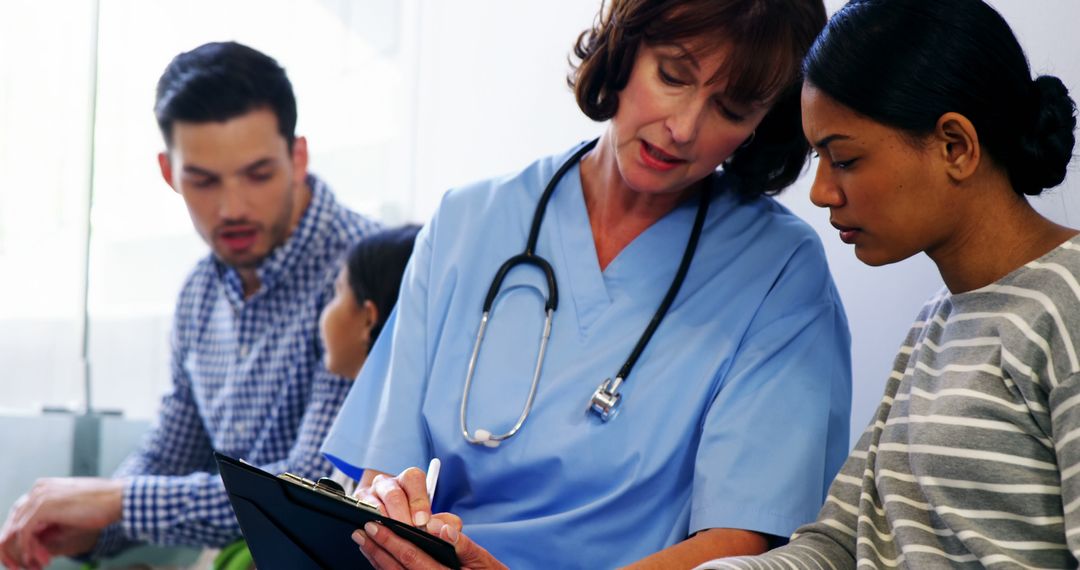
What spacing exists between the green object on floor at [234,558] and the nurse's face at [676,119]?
85cm

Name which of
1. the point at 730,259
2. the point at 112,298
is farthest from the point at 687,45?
the point at 112,298

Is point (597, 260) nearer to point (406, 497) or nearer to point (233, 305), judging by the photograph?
point (406, 497)

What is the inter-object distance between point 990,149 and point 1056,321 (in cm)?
16

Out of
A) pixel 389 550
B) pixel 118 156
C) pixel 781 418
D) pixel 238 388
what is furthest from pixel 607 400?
pixel 118 156

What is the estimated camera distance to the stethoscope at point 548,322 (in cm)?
116

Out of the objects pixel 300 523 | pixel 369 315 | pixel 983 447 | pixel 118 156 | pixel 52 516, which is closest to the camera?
pixel 983 447

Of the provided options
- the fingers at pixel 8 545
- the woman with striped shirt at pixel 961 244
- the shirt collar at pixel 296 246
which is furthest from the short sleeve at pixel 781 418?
the fingers at pixel 8 545

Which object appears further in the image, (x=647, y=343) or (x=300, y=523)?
(x=647, y=343)

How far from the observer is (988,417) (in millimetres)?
878

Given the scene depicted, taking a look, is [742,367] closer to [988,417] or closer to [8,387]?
[988,417]

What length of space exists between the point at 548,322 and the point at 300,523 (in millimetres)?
361

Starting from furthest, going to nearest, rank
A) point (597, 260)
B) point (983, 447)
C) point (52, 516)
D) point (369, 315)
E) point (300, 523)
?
1. point (52, 516)
2. point (369, 315)
3. point (597, 260)
4. point (300, 523)
5. point (983, 447)

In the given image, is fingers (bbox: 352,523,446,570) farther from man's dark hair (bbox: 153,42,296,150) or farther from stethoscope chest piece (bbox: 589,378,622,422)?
man's dark hair (bbox: 153,42,296,150)

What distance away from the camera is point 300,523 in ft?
3.26
